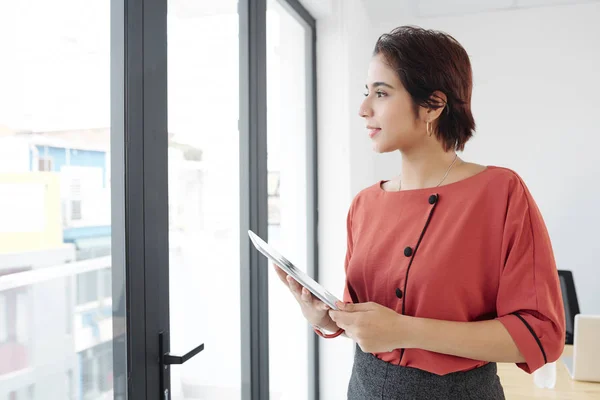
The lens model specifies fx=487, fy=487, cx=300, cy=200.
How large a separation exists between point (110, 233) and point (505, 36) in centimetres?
273

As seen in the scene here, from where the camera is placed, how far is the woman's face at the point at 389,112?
37.2 inches

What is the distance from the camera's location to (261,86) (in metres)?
1.64

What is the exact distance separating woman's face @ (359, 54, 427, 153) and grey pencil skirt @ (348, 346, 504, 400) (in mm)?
435

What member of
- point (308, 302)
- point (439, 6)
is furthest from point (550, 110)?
point (308, 302)

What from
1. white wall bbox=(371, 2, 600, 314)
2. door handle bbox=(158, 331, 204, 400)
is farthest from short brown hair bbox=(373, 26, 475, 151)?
white wall bbox=(371, 2, 600, 314)

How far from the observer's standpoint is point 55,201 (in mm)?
768

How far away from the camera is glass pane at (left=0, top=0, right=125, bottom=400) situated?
680mm

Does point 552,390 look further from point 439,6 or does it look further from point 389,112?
point 439,6

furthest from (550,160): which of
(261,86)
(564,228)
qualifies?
(261,86)

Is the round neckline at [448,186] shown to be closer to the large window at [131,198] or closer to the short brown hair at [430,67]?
the short brown hair at [430,67]

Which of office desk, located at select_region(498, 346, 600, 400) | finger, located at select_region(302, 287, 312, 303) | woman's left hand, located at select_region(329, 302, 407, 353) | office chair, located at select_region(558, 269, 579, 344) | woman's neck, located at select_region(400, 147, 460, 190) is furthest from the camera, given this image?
office chair, located at select_region(558, 269, 579, 344)

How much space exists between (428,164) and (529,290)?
314mm

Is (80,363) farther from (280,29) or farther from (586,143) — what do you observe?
(586,143)

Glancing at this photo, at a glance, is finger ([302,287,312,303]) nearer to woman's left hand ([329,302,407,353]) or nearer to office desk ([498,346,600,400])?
woman's left hand ([329,302,407,353])
